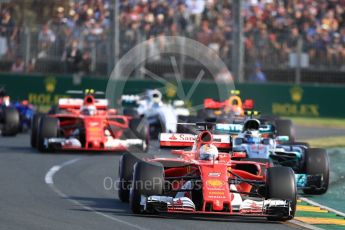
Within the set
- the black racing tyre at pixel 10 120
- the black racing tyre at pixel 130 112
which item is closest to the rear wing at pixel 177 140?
the black racing tyre at pixel 10 120

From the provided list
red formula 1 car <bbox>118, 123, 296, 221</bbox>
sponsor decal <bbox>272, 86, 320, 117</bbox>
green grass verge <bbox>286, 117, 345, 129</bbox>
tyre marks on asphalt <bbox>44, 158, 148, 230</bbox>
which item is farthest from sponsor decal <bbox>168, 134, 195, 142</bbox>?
sponsor decal <bbox>272, 86, 320, 117</bbox>

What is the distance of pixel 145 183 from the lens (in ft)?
39.5

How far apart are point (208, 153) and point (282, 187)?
1281mm

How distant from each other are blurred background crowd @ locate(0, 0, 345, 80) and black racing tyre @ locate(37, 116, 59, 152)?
12626mm

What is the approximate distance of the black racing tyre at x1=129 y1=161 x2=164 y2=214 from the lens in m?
12.0

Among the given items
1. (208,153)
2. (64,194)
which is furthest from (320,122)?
(208,153)

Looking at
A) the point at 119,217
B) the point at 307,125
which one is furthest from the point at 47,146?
the point at 307,125

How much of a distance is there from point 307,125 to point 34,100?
9791 millimetres

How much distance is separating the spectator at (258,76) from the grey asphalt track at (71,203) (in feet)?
48.1

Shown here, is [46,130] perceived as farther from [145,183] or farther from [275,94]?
[275,94]

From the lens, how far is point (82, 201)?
13.5m

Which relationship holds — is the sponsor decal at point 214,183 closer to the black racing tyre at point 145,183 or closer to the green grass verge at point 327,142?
the black racing tyre at point 145,183

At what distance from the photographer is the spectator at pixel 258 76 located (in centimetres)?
3384

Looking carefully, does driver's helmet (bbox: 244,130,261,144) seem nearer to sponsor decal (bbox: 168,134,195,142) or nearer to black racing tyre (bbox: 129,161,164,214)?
sponsor decal (bbox: 168,134,195,142)
